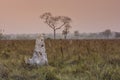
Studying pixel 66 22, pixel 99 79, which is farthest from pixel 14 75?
pixel 66 22

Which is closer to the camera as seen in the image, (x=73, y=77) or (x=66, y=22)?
(x=73, y=77)

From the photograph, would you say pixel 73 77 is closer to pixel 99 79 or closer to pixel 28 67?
pixel 99 79

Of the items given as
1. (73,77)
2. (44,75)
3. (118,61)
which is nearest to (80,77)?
(73,77)

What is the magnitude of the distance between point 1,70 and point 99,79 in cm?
309

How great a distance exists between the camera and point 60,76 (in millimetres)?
10297

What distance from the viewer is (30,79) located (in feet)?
33.4

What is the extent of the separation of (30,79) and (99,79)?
1.93 metres

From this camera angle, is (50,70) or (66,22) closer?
(50,70)

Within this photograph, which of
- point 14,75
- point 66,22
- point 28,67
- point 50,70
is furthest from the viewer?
point 66,22

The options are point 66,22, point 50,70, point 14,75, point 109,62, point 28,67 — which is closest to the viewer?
point 14,75

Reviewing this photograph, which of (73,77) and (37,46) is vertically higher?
(37,46)

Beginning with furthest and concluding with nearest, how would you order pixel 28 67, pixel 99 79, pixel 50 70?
pixel 28 67 < pixel 50 70 < pixel 99 79

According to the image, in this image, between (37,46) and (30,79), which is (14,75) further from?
(37,46)

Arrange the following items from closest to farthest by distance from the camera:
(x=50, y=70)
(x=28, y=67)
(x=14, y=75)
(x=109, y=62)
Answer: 1. (x=14, y=75)
2. (x=50, y=70)
3. (x=28, y=67)
4. (x=109, y=62)
